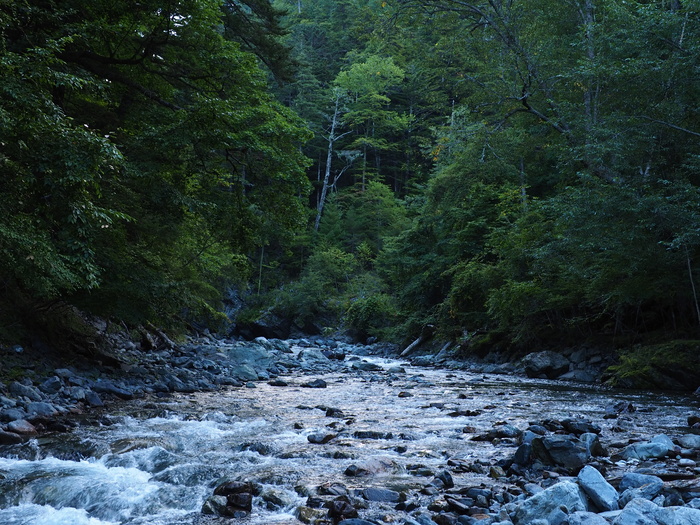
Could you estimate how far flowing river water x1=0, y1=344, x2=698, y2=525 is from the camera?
4.23 meters

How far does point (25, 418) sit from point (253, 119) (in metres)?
7.81

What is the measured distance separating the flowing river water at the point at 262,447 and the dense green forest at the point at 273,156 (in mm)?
2334

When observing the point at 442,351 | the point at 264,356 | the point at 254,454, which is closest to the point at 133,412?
the point at 254,454

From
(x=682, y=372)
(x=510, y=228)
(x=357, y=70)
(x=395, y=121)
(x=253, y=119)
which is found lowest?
(x=682, y=372)

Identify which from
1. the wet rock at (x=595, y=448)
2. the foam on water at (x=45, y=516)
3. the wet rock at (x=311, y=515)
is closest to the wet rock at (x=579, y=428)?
the wet rock at (x=595, y=448)

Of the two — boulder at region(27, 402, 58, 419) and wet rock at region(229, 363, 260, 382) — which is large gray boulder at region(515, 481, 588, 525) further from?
wet rock at region(229, 363, 260, 382)

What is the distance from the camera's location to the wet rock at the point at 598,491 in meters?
3.56

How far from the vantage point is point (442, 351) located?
66.2 feet

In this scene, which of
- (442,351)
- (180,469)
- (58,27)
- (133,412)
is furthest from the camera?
(442,351)

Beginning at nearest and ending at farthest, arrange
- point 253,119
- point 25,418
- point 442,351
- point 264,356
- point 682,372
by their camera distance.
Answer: point 25,418
point 682,372
point 253,119
point 264,356
point 442,351

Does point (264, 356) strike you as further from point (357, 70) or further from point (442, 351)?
point (357, 70)

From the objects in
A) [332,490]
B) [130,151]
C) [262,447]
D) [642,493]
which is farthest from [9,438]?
[642,493]

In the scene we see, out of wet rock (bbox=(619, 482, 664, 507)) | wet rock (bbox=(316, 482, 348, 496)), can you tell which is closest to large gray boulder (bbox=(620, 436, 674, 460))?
wet rock (bbox=(619, 482, 664, 507))

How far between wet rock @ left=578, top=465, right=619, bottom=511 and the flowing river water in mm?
1114
